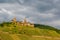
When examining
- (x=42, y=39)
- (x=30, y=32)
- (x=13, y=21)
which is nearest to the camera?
(x=42, y=39)

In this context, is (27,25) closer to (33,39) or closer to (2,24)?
(2,24)

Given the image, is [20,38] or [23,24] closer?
[20,38]

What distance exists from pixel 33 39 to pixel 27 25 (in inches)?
1288

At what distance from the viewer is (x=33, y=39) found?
228 ft

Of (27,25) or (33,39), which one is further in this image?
(27,25)

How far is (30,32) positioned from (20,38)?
18.8m

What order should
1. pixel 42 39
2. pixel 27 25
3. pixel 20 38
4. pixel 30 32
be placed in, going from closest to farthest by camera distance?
1. pixel 20 38
2. pixel 42 39
3. pixel 30 32
4. pixel 27 25

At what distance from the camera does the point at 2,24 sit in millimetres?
100938

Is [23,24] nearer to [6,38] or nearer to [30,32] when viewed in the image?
[30,32]

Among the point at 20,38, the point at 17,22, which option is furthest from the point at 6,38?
the point at 17,22

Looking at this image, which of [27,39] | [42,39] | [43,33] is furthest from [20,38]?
[43,33]

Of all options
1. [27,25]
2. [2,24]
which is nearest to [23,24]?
[27,25]

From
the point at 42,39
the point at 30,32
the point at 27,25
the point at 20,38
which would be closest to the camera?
the point at 20,38

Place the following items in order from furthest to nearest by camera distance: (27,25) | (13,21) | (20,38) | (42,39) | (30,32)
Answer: (27,25) < (13,21) < (30,32) < (42,39) < (20,38)
